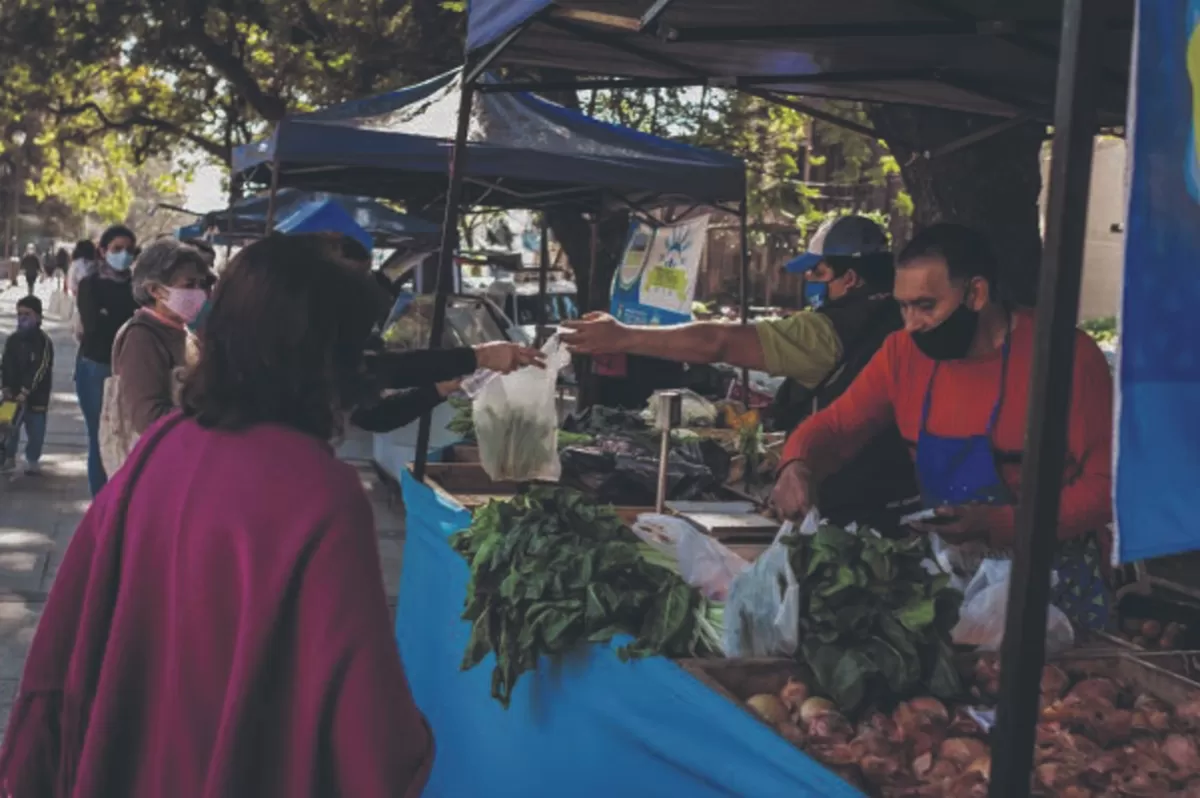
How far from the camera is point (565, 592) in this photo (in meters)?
3.57

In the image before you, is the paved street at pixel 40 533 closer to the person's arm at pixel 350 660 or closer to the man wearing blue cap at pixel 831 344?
the man wearing blue cap at pixel 831 344

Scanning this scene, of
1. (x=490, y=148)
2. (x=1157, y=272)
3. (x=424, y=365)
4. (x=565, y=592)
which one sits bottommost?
(x=565, y=592)

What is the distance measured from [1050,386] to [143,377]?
11.8ft

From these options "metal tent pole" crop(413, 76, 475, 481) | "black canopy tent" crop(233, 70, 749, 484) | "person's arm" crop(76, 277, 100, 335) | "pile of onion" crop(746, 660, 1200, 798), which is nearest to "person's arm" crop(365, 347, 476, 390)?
"metal tent pole" crop(413, 76, 475, 481)

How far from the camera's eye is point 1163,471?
1.97 m

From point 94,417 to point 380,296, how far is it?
635 centimetres

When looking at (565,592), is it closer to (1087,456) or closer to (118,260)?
(1087,456)

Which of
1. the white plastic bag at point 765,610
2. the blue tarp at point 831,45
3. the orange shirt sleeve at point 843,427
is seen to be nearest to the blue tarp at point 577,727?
the white plastic bag at point 765,610

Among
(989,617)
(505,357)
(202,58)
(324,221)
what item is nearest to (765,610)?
(989,617)

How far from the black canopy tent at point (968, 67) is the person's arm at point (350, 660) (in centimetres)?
95

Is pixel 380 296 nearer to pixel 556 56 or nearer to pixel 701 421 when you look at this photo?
pixel 556 56

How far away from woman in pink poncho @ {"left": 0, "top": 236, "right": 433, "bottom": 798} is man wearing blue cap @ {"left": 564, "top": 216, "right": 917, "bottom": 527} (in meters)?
2.02

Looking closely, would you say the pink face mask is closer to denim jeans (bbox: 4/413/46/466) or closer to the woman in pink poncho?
the woman in pink poncho

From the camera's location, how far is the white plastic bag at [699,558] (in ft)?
12.4
